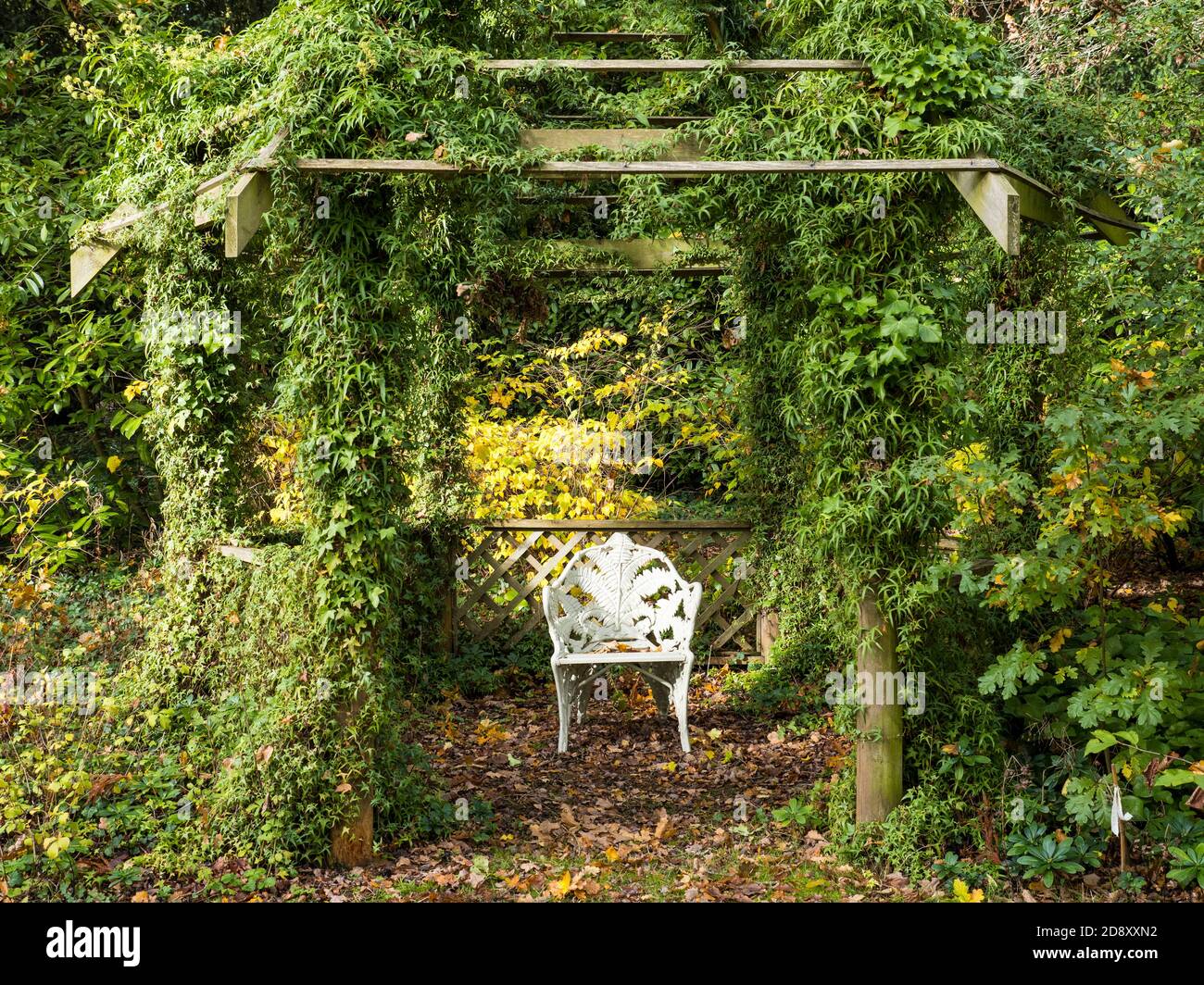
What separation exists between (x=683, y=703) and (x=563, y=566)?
2.13 m

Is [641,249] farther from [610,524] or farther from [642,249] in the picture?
[610,524]

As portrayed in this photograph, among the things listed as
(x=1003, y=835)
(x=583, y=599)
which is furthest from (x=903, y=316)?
(x=583, y=599)

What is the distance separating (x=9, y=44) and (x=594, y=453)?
6.57 meters

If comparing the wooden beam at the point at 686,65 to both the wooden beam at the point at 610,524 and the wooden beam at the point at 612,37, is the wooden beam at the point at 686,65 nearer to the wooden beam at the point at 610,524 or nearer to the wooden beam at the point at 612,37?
the wooden beam at the point at 612,37

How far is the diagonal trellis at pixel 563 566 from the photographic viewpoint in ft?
25.5

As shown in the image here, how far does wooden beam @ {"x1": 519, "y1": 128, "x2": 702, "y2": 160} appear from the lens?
14.6 ft

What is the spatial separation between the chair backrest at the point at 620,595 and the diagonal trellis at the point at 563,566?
3.59 ft

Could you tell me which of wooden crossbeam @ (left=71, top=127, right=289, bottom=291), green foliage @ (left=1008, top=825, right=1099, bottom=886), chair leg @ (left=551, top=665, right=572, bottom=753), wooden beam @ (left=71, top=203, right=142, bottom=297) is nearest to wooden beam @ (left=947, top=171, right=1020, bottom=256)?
green foliage @ (left=1008, top=825, right=1099, bottom=886)

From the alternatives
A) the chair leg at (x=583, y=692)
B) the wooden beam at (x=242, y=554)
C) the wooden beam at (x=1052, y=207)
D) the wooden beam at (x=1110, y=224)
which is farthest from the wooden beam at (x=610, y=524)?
the wooden beam at (x=1052, y=207)

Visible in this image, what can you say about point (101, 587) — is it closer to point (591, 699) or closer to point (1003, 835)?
point (591, 699)

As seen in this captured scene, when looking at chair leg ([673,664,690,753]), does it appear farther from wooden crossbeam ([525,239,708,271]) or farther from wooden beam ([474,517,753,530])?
wooden crossbeam ([525,239,708,271])

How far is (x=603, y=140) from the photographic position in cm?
450

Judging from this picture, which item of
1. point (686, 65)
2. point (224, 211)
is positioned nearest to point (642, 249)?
point (686, 65)

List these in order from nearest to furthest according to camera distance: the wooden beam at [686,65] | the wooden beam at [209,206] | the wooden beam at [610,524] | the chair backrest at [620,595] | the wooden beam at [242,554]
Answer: the wooden beam at [686,65] < the wooden beam at [209,206] < the wooden beam at [242,554] < the chair backrest at [620,595] < the wooden beam at [610,524]
